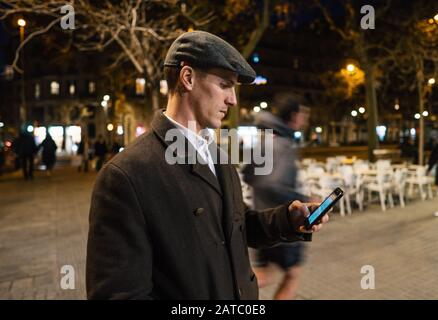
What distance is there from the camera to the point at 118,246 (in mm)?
1461

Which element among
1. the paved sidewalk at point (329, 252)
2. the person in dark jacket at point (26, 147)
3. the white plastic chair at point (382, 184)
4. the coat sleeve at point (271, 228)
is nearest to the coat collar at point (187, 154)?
the coat sleeve at point (271, 228)

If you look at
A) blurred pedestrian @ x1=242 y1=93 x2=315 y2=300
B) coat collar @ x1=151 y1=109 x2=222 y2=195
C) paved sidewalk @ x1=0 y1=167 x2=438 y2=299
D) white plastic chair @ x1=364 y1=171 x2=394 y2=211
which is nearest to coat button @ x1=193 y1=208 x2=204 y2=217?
coat collar @ x1=151 y1=109 x2=222 y2=195

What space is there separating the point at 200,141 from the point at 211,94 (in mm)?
211

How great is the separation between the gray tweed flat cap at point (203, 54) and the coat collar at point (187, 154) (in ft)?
0.81

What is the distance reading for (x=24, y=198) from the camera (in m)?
12.0

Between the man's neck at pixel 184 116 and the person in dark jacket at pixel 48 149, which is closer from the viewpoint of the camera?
the man's neck at pixel 184 116

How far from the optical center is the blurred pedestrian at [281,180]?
3.40 m

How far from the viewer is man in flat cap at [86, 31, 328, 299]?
58.0 inches

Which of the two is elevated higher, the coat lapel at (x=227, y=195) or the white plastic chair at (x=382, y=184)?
the coat lapel at (x=227, y=195)

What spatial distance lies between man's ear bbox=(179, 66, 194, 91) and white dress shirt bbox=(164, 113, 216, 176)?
0.16 meters

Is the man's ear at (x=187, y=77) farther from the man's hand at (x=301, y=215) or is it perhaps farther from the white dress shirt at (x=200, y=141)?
the man's hand at (x=301, y=215)

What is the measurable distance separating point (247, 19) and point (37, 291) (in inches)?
526

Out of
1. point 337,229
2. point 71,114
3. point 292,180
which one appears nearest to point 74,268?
point 292,180

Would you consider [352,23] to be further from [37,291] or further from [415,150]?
[37,291]
